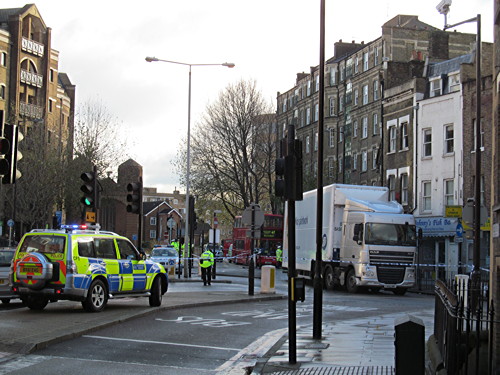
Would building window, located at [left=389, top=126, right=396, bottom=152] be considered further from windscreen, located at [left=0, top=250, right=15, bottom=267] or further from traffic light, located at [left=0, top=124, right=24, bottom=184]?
traffic light, located at [left=0, top=124, right=24, bottom=184]

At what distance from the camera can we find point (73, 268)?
16.7 metres

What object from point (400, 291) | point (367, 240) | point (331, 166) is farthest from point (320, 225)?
point (331, 166)

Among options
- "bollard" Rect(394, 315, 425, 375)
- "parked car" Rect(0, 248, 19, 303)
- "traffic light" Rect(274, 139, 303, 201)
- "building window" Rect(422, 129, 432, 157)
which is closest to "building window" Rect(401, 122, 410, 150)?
"building window" Rect(422, 129, 432, 157)

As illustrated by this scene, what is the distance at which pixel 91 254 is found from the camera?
56.8ft

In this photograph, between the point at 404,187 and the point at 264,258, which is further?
the point at 264,258

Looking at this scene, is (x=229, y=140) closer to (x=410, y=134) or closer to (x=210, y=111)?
(x=210, y=111)

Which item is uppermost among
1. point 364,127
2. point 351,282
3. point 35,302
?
point 364,127

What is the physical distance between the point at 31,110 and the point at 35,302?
50.8 meters

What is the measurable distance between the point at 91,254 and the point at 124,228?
90002 mm

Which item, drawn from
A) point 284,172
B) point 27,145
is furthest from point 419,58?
point 284,172

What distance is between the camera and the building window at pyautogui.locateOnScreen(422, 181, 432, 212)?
45531mm

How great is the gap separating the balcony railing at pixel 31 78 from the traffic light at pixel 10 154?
181 ft

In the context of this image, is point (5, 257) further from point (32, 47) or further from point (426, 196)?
point (32, 47)

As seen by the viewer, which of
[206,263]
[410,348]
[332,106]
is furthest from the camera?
[332,106]
